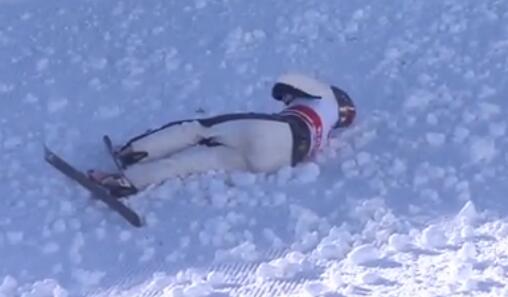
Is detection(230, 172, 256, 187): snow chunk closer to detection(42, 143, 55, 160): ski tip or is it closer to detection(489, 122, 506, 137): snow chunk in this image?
detection(42, 143, 55, 160): ski tip

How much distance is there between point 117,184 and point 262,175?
0.92 feet

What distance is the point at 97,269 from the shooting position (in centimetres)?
266

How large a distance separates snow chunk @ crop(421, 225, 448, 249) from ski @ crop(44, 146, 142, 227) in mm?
532

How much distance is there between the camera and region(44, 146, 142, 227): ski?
9.08 feet

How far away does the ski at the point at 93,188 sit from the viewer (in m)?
→ 2.77

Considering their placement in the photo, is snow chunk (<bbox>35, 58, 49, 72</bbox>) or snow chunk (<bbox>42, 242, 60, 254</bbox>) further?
snow chunk (<bbox>35, 58, 49, 72</bbox>)

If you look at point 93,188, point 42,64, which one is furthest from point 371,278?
point 42,64

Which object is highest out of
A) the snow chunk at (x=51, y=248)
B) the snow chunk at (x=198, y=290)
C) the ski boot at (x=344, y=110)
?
the ski boot at (x=344, y=110)

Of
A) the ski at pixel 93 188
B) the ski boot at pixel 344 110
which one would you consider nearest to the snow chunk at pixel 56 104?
the ski at pixel 93 188

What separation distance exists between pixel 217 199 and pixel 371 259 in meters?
0.36

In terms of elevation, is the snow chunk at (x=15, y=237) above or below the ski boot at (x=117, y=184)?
below

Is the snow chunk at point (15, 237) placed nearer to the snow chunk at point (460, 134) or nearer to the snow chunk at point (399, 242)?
the snow chunk at point (399, 242)

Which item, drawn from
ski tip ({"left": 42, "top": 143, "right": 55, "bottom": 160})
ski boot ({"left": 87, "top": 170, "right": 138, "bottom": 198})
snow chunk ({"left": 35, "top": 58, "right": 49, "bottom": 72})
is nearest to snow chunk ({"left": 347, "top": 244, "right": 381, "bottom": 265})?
ski boot ({"left": 87, "top": 170, "right": 138, "bottom": 198})

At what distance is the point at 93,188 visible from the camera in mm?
2840
